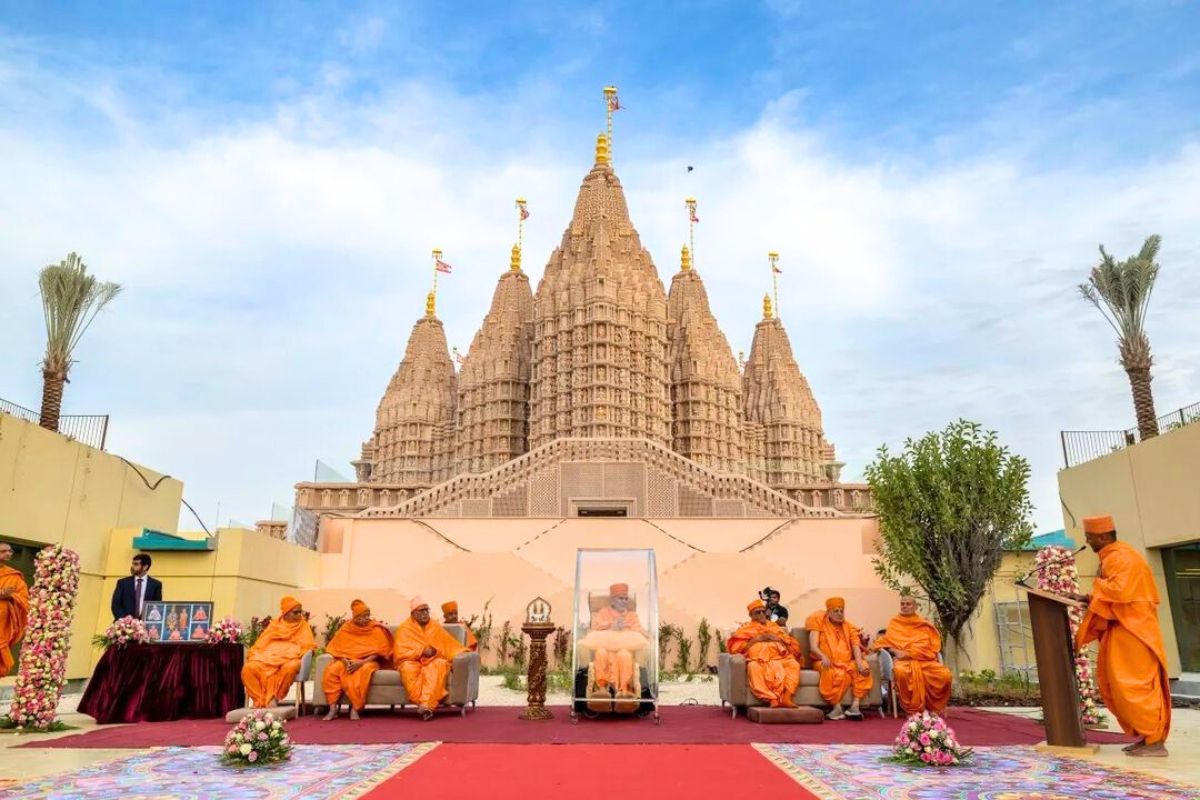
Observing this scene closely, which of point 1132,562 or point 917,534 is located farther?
point 917,534

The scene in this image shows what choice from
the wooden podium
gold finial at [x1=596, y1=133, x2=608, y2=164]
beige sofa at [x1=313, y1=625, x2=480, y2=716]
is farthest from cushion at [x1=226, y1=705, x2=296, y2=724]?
gold finial at [x1=596, y1=133, x2=608, y2=164]

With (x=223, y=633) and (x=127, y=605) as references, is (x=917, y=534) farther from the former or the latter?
(x=127, y=605)

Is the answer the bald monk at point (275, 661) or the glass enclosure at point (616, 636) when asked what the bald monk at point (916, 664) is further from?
the bald monk at point (275, 661)

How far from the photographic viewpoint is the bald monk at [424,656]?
8883 millimetres

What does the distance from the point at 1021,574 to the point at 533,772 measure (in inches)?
540

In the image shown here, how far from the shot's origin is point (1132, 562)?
671 centimetres

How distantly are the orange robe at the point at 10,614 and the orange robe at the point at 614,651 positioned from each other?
554 centimetres

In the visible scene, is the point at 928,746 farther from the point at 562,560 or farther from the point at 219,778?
the point at 562,560

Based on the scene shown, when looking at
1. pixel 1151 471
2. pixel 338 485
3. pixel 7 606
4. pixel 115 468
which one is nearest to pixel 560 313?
pixel 338 485

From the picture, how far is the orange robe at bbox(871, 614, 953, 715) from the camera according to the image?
8.65 meters

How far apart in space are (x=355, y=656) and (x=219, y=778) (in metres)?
3.89

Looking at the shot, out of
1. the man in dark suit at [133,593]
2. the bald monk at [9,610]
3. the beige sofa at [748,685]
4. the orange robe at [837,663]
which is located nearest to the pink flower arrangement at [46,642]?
the bald monk at [9,610]

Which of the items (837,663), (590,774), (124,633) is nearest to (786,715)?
(837,663)

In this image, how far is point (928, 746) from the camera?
593 centimetres
